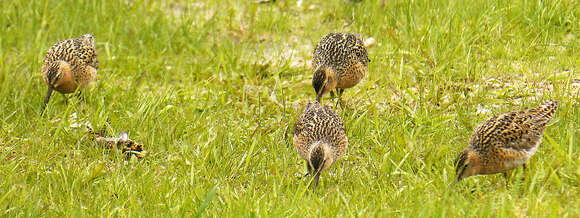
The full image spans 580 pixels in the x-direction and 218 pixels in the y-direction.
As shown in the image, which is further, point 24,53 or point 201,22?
point 201,22

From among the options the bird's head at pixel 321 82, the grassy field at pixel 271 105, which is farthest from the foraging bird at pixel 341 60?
the grassy field at pixel 271 105

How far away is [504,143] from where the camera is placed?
5.91 metres

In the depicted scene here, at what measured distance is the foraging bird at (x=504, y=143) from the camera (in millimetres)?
5648

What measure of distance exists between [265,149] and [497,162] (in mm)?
2180

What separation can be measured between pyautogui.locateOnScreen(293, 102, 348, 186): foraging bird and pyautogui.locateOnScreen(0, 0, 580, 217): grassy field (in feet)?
0.61

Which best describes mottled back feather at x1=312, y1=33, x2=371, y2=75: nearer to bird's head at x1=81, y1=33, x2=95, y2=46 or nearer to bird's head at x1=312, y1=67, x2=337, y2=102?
bird's head at x1=312, y1=67, x2=337, y2=102

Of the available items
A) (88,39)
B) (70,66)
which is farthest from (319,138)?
(88,39)

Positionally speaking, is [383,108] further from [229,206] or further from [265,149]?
[229,206]

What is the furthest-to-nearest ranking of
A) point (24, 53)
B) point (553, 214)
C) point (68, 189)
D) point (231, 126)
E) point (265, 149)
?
point (24, 53) → point (231, 126) → point (265, 149) → point (68, 189) → point (553, 214)

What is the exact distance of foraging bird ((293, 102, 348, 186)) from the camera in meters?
6.04

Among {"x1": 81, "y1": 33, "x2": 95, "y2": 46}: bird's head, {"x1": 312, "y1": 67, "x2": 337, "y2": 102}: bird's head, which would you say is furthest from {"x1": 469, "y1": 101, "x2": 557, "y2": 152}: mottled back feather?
{"x1": 81, "y1": 33, "x2": 95, "y2": 46}: bird's head

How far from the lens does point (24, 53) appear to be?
8875 mm

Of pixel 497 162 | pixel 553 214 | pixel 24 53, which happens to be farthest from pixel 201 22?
pixel 553 214

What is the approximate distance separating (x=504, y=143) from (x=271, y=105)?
9.47ft
